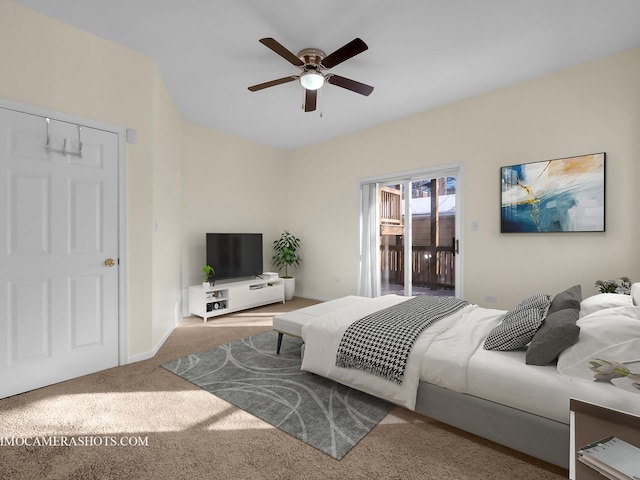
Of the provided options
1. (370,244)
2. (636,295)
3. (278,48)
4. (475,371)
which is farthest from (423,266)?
(278,48)

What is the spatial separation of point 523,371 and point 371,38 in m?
2.76

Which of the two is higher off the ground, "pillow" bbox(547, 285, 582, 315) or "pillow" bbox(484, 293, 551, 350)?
"pillow" bbox(547, 285, 582, 315)

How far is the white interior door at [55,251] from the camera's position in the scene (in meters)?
2.27

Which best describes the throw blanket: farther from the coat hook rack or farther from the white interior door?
the coat hook rack

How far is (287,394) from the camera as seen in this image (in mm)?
2289

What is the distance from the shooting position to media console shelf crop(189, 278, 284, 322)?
14.3 ft

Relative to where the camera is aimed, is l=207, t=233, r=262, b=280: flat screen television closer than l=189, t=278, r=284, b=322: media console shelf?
No

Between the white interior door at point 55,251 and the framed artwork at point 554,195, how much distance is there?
163 inches

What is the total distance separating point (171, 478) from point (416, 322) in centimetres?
174

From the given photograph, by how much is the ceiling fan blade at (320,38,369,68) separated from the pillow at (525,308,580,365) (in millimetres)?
2210

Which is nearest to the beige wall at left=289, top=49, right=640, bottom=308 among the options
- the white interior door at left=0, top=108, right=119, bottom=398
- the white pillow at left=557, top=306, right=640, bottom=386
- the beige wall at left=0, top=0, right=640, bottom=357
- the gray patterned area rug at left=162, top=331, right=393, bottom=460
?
the beige wall at left=0, top=0, right=640, bottom=357

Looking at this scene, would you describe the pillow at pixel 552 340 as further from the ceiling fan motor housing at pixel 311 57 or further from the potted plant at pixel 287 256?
the potted plant at pixel 287 256

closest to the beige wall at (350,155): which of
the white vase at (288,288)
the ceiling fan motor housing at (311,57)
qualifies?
the white vase at (288,288)

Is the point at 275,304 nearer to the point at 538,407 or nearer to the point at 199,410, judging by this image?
the point at 199,410
